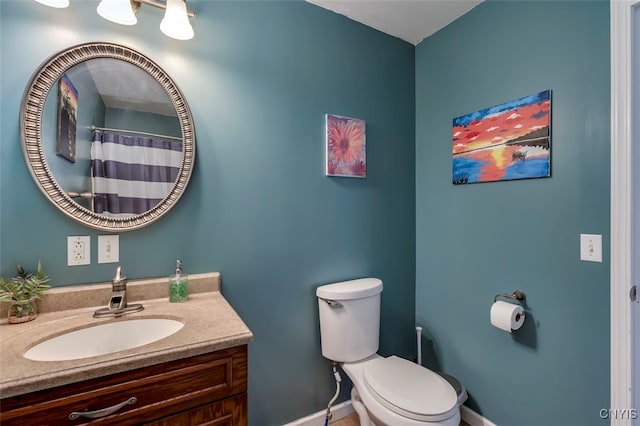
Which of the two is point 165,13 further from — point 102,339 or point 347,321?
point 347,321

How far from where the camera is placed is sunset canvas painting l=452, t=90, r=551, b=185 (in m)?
1.37

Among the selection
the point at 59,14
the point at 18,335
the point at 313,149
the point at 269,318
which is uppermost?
the point at 59,14

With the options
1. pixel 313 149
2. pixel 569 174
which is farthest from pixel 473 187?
pixel 313 149

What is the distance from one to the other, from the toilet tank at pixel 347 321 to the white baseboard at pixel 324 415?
15.0 inches

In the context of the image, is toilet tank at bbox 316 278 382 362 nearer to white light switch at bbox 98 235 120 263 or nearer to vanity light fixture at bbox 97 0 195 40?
white light switch at bbox 98 235 120 263

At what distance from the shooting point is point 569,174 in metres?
1.29

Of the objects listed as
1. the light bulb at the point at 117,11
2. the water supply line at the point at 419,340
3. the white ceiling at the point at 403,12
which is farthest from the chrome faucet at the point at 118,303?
the white ceiling at the point at 403,12

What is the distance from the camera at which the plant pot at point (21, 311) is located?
96 cm

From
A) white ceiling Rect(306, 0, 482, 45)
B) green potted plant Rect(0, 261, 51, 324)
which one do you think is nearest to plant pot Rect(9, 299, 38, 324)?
green potted plant Rect(0, 261, 51, 324)

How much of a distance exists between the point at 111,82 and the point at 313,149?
95cm

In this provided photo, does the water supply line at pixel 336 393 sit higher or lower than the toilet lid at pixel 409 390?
lower

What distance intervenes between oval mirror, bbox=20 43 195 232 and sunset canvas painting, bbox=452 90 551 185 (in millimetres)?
1491

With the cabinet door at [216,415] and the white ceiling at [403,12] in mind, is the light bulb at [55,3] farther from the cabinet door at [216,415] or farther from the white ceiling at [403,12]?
the cabinet door at [216,415]
